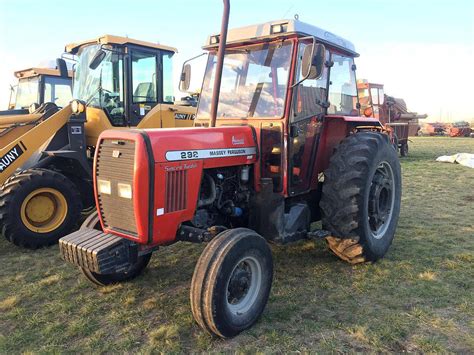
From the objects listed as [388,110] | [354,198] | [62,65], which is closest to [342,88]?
[354,198]

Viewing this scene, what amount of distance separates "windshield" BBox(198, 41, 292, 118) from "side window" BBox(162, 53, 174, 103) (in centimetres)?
349

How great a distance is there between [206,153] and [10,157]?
12.1 ft

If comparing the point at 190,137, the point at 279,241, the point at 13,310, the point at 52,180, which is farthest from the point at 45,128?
the point at 279,241

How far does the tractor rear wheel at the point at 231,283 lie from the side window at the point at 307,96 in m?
1.43

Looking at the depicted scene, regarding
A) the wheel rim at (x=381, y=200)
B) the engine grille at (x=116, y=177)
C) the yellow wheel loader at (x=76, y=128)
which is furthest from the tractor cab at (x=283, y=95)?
the yellow wheel loader at (x=76, y=128)

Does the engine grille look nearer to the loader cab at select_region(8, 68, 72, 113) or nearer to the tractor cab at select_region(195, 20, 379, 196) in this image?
the tractor cab at select_region(195, 20, 379, 196)

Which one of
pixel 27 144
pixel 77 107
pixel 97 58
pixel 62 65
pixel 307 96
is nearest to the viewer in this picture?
pixel 307 96

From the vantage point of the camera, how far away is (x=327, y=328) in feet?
Answer: 10.5

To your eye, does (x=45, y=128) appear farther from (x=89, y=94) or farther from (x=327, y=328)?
(x=327, y=328)

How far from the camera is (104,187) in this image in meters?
3.35

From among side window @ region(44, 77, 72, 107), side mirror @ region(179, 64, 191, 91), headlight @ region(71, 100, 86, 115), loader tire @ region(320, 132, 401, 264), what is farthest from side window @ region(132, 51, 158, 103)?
loader tire @ region(320, 132, 401, 264)

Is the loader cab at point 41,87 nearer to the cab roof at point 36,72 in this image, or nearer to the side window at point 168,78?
the cab roof at point 36,72

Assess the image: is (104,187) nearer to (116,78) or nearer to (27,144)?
(27,144)

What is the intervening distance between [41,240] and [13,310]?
1916 mm
